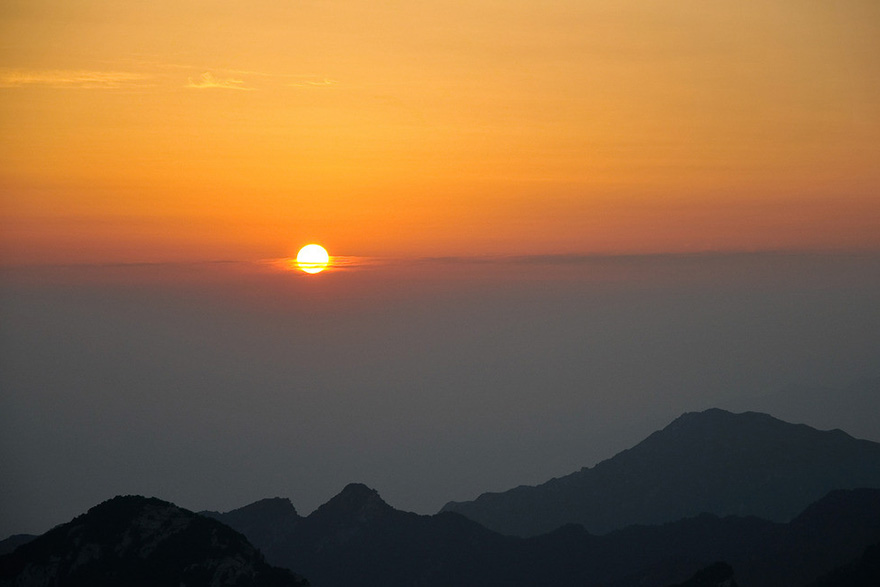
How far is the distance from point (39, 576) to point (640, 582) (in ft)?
319

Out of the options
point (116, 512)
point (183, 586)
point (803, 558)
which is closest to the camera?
point (183, 586)

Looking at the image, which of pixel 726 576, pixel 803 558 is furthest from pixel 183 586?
pixel 803 558

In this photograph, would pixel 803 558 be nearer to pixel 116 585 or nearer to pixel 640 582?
pixel 640 582

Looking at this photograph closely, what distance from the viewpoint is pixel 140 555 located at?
149250 millimetres

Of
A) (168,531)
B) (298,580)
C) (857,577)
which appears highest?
(168,531)

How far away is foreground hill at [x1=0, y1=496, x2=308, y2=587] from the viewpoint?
145375 mm

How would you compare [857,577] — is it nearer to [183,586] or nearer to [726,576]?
[726,576]

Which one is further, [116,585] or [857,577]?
[857,577]

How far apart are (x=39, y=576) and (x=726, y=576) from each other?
9018 cm

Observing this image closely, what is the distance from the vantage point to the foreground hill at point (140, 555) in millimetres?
145375

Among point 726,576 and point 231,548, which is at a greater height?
point 231,548

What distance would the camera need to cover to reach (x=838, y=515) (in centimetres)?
19638

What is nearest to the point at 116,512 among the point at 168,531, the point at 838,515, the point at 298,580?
the point at 168,531

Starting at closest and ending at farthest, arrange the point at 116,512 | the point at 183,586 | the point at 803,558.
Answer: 1. the point at 183,586
2. the point at 116,512
3. the point at 803,558
